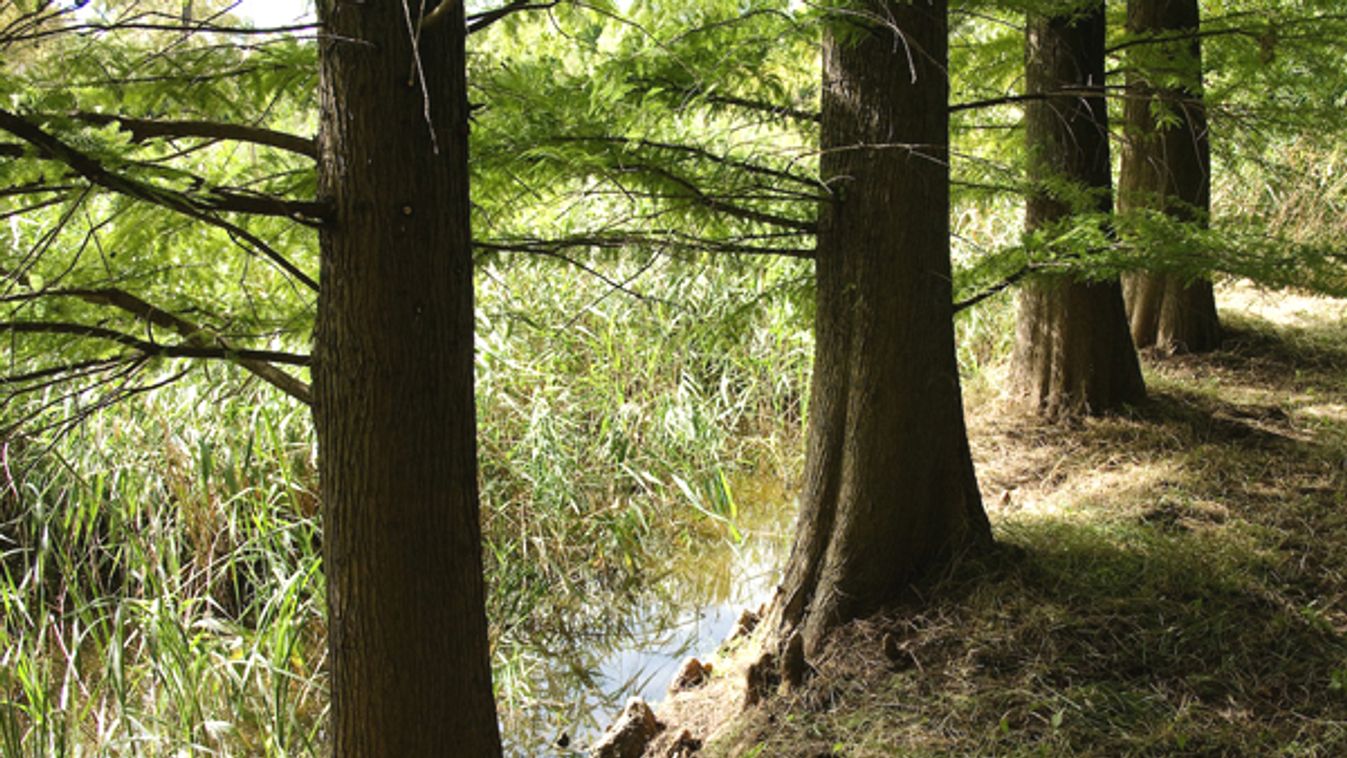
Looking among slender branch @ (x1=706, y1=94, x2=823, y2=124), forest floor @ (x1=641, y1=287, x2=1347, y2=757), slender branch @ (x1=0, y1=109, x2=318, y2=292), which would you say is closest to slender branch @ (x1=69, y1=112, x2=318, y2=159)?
slender branch @ (x1=0, y1=109, x2=318, y2=292)

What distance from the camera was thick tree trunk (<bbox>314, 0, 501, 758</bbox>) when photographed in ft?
8.11

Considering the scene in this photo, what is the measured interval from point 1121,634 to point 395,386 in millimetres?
2413

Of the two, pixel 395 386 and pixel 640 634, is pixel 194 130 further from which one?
pixel 640 634

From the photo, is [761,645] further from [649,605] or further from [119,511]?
[119,511]

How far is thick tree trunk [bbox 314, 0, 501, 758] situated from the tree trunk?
→ 11.8 ft

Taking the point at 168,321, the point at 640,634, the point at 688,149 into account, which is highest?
the point at 688,149

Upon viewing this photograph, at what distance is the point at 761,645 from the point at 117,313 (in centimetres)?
247

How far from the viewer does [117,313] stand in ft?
10.1

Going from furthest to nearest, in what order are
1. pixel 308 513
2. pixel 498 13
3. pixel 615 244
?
pixel 308 513, pixel 615 244, pixel 498 13

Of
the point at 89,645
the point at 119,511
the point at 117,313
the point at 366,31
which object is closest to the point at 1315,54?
the point at 366,31

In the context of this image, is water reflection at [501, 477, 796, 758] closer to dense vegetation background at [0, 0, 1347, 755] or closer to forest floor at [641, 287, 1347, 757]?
dense vegetation background at [0, 0, 1347, 755]

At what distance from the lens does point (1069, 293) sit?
18.7ft

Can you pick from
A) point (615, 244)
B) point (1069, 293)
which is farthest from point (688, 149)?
point (1069, 293)

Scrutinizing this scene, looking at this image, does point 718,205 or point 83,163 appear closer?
point 83,163
